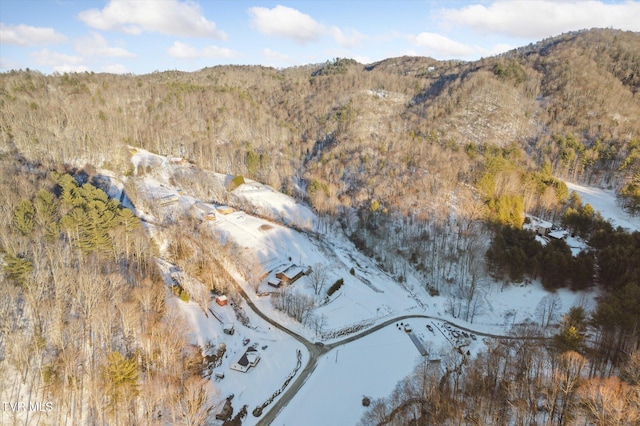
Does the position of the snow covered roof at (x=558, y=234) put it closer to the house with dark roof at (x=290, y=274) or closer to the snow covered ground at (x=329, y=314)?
the snow covered ground at (x=329, y=314)

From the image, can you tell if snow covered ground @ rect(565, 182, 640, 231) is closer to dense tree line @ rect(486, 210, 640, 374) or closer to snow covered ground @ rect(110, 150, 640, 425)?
snow covered ground @ rect(110, 150, 640, 425)

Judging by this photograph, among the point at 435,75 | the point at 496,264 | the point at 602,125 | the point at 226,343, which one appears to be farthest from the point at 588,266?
the point at 435,75

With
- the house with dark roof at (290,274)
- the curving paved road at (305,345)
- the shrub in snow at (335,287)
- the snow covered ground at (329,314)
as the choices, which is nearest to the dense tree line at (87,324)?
the snow covered ground at (329,314)

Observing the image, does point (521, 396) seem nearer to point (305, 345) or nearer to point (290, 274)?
point (305, 345)

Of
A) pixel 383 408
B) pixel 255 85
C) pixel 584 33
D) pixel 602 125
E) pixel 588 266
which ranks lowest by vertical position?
pixel 383 408

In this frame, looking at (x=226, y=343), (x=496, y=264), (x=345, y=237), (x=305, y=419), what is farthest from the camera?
(x=345, y=237)

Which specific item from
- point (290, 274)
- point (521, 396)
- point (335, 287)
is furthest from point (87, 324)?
point (521, 396)

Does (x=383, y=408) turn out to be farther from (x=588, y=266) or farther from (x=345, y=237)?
(x=345, y=237)
